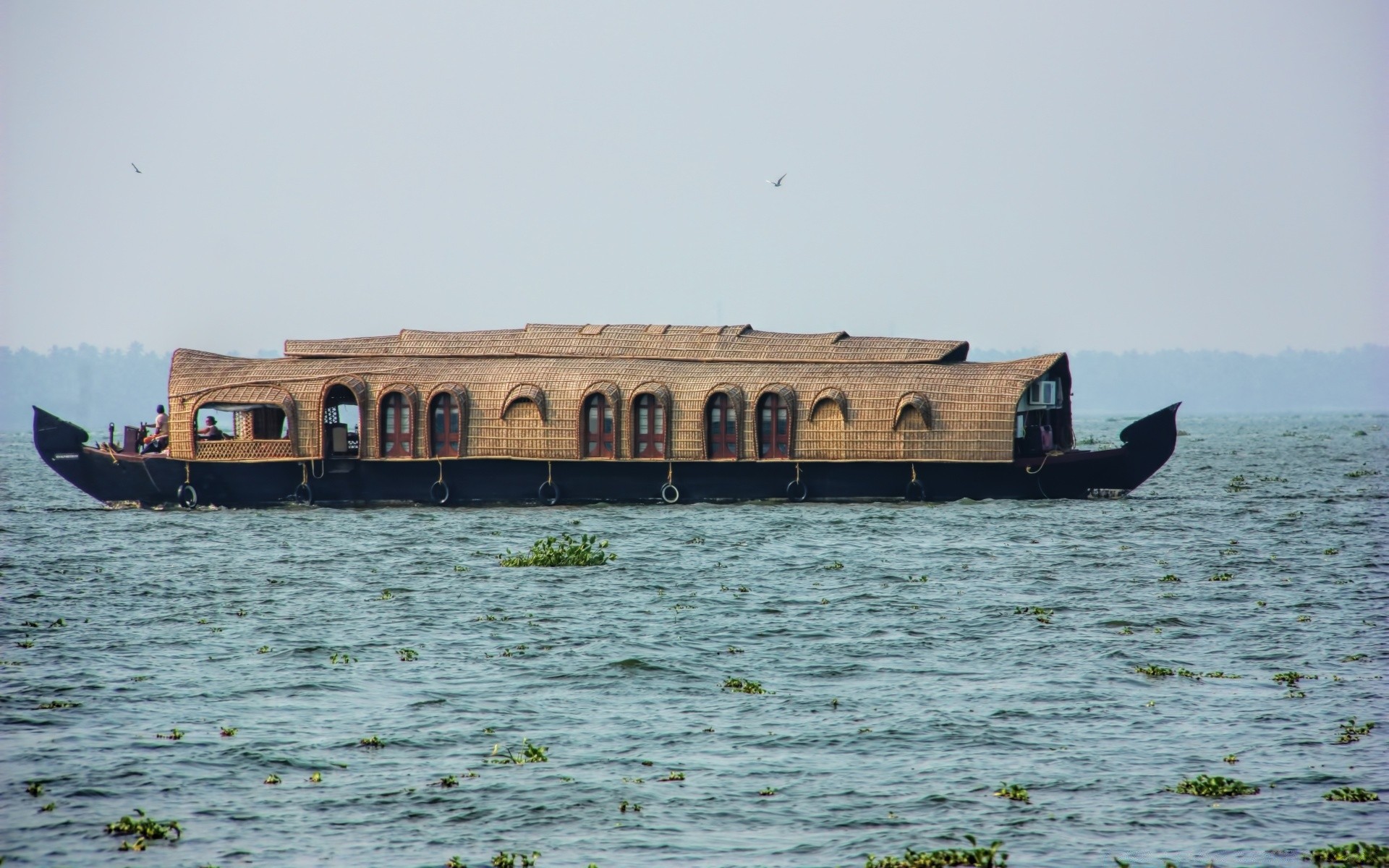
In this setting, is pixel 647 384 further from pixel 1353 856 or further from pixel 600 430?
pixel 1353 856

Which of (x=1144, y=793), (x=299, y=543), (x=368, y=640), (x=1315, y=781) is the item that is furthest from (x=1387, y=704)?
(x=299, y=543)

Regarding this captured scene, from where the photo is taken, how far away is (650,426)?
128 feet

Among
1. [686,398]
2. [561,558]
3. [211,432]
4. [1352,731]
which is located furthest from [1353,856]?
[211,432]

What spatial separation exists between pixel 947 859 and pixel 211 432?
1279 inches

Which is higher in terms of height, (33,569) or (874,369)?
(874,369)

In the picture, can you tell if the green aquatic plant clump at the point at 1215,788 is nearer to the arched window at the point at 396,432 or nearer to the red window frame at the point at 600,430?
the red window frame at the point at 600,430

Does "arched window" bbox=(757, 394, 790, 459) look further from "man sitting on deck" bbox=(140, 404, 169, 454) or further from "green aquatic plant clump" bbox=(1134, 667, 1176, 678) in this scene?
"green aquatic plant clump" bbox=(1134, 667, 1176, 678)

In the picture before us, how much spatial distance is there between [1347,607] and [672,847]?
16.3m

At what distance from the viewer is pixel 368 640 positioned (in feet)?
70.9

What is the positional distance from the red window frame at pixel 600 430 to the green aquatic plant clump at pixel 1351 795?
87.9 ft

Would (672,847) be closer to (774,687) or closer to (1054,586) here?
(774,687)

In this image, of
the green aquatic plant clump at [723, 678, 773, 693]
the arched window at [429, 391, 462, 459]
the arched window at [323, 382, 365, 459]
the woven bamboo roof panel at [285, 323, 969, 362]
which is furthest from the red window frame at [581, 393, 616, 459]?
the green aquatic plant clump at [723, 678, 773, 693]

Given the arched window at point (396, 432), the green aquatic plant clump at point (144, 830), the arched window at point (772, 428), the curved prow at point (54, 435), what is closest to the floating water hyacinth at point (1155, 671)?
the green aquatic plant clump at point (144, 830)

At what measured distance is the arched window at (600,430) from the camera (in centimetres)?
3903
